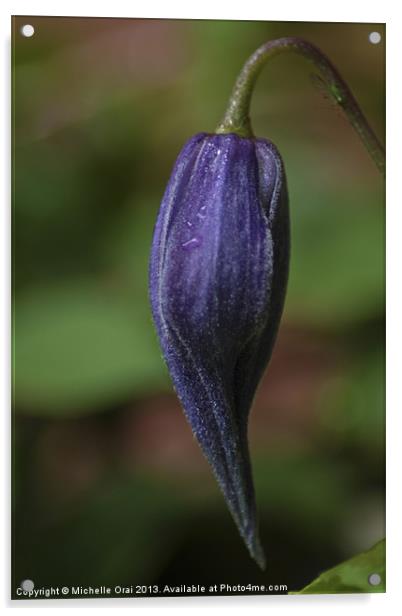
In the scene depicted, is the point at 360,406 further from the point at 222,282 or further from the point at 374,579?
the point at 222,282

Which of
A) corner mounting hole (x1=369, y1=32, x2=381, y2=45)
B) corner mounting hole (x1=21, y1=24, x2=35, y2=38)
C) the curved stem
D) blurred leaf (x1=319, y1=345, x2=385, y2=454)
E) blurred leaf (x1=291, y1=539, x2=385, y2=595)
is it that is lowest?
blurred leaf (x1=291, y1=539, x2=385, y2=595)

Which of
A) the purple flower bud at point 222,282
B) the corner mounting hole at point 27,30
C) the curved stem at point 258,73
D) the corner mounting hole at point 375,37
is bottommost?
the purple flower bud at point 222,282

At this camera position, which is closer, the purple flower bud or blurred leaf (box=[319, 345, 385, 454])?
the purple flower bud

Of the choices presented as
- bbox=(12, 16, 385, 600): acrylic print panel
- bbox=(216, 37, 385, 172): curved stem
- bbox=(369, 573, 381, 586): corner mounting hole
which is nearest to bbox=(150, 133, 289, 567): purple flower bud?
bbox=(216, 37, 385, 172): curved stem

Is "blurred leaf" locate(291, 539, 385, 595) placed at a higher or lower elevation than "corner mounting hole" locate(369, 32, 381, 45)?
lower

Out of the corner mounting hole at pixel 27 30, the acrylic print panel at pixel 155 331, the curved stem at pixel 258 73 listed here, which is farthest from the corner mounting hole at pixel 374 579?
the corner mounting hole at pixel 27 30

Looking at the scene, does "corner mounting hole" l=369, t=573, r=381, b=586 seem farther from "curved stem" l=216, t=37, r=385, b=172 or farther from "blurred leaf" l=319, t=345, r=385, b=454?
"curved stem" l=216, t=37, r=385, b=172

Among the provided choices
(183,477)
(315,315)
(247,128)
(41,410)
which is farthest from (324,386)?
(247,128)
